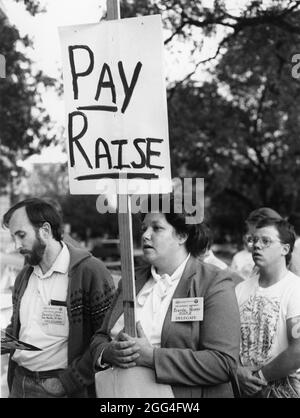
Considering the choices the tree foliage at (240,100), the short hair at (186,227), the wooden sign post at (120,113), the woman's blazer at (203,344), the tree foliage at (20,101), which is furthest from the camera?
the tree foliage at (240,100)

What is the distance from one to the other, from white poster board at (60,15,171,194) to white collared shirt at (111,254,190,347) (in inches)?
14.6

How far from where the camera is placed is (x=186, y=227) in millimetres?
2748

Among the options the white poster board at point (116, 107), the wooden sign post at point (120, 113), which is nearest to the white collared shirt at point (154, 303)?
the wooden sign post at point (120, 113)

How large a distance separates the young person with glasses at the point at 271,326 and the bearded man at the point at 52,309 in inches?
27.0

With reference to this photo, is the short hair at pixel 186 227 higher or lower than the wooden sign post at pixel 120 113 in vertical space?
lower

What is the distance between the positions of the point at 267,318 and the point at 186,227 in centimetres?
62

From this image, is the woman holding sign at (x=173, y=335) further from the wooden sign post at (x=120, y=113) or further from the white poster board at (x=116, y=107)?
the white poster board at (x=116, y=107)

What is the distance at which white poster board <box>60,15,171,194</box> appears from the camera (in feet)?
8.22

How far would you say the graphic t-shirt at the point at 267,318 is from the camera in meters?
2.96

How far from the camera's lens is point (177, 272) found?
→ 2.66 meters

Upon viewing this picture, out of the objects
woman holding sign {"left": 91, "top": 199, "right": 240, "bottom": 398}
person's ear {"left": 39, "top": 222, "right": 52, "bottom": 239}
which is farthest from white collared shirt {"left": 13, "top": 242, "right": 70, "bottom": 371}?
woman holding sign {"left": 91, "top": 199, "right": 240, "bottom": 398}

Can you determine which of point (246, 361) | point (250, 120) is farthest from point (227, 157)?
point (246, 361)
